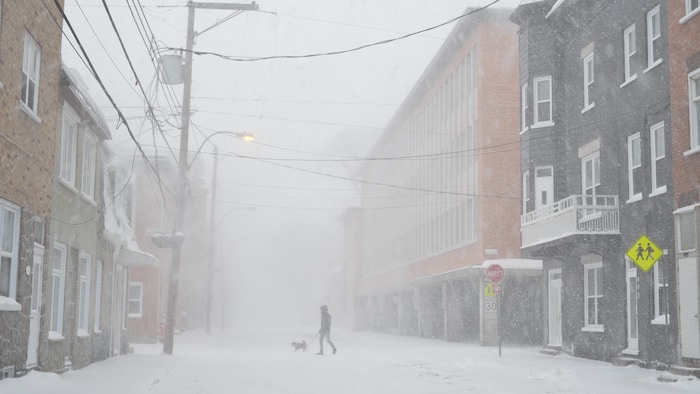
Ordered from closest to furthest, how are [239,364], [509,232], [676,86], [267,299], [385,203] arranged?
[676,86], [239,364], [509,232], [385,203], [267,299]

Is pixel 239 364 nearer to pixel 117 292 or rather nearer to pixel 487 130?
pixel 117 292

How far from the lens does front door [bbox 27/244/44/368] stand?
15398mm

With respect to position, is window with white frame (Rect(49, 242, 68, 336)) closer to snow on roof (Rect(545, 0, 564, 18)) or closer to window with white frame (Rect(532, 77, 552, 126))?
snow on roof (Rect(545, 0, 564, 18))

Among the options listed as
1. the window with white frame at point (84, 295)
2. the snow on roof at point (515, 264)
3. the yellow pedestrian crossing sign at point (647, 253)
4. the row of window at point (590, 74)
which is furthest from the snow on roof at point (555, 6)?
the window with white frame at point (84, 295)

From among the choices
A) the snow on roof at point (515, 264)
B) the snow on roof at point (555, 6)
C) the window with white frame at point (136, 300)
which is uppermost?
the snow on roof at point (555, 6)

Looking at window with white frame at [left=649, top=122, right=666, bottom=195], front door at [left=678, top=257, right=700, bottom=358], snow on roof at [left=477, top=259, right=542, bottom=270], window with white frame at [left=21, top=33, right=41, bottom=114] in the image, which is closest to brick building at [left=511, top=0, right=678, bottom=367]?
window with white frame at [left=649, top=122, right=666, bottom=195]

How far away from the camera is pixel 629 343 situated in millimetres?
23703

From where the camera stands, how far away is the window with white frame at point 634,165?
2311cm

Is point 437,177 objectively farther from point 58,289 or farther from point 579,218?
point 58,289

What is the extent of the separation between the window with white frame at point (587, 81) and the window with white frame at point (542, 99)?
3.36m

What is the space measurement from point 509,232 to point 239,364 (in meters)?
18.5

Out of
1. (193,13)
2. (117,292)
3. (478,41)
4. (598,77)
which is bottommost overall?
(117,292)

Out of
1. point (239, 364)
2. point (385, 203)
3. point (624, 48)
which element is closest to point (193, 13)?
point (239, 364)

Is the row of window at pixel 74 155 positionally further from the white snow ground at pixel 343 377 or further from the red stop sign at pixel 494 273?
the red stop sign at pixel 494 273
